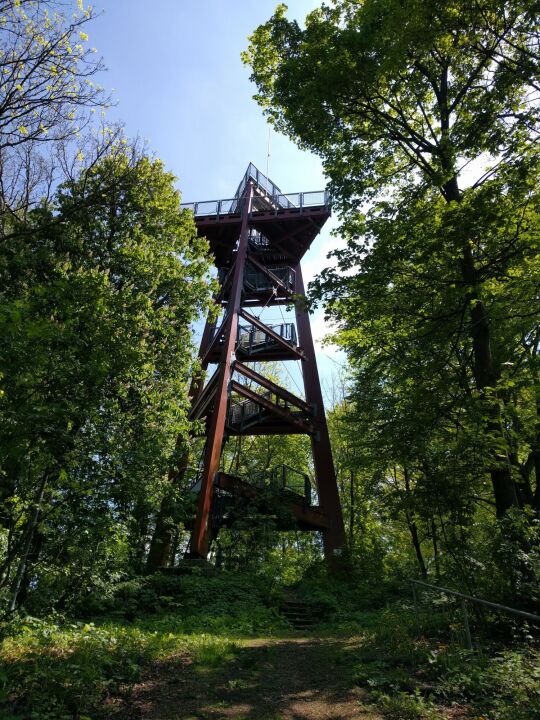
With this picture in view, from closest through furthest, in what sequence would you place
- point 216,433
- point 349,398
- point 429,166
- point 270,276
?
point 429,166, point 349,398, point 216,433, point 270,276

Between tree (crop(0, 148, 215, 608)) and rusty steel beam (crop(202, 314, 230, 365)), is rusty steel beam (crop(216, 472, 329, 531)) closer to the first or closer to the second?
rusty steel beam (crop(202, 314, 230, 365))

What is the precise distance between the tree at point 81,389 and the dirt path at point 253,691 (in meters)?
1.93

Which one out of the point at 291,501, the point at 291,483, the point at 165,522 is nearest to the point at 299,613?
the point at 165,522

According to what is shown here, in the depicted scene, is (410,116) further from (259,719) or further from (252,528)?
(252,528)

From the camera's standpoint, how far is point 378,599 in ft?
42.8

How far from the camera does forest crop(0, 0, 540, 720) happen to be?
180 inches

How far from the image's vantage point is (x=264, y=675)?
5.61 metres

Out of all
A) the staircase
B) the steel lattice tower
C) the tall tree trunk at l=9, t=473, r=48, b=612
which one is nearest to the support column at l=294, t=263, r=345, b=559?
the steel lattice tower

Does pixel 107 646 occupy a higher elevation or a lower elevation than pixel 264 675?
higher

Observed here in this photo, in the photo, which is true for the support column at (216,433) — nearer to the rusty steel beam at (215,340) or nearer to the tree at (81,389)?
the rusty steel beam at (215,340)

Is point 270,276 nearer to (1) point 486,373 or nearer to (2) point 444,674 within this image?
(1) point 486,373

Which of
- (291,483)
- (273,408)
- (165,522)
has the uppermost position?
(273,408)

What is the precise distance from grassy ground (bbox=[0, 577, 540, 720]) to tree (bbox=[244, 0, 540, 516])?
291cm

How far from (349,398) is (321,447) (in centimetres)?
681
